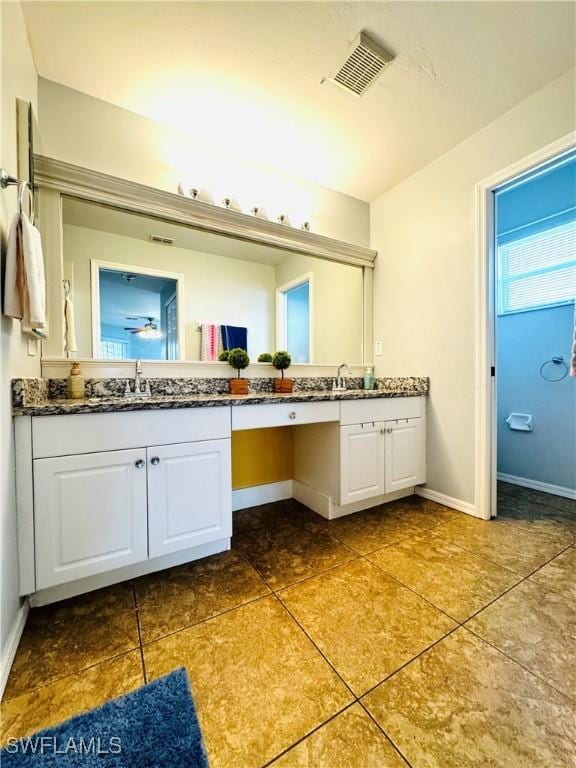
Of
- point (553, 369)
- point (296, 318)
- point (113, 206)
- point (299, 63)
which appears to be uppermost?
point (299, 63)

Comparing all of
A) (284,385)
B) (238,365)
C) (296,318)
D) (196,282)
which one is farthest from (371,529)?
(196,282)

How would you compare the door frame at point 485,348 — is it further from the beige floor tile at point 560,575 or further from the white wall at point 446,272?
the beige floor tile at point 560,575

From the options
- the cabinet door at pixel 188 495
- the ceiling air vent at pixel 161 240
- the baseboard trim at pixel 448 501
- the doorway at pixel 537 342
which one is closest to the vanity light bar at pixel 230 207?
the ceiling air vent at pixel 161 240

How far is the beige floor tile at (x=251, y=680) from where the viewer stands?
0.79m

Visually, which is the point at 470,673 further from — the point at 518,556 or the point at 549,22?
the point at 549,22

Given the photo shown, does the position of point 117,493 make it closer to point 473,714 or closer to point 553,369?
point 473,714

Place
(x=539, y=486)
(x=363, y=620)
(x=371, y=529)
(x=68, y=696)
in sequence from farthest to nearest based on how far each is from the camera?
1. (x=539, y=486)
2. (x=371, y=529)
3. (x=363, y=620)
4. (x=68, y=696)

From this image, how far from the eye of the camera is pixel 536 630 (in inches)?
44.2

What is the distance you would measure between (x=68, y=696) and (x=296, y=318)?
218 centimetres

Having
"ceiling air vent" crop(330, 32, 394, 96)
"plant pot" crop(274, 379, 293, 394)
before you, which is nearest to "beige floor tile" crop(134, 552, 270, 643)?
"plant pot" crop(274, 379, 293, 394)

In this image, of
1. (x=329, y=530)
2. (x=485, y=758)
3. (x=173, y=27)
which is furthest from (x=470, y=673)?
(x=173, y=27)

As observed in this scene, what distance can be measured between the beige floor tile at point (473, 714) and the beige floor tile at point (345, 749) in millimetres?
34

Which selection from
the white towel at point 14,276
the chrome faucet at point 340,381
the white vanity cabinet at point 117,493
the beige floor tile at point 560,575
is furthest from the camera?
the chrome faucet at point 340,381

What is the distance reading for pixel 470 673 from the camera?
3.16ft
